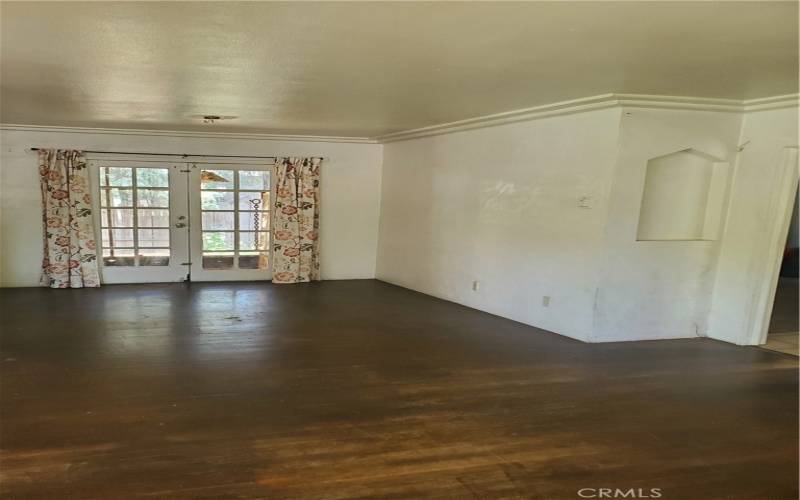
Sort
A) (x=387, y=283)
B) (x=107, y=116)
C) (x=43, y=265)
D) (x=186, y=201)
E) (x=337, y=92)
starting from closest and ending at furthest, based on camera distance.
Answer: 1. (x=337, y=92)
2. (x=107, y=116)
3. (x=43, y=265)
4. (x=186, y=201)
5. (x=387, y=283)

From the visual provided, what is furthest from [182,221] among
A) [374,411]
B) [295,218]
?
[374,411]

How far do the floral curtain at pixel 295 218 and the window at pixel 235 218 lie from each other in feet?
0.88

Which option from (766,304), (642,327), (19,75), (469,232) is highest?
(19,75)

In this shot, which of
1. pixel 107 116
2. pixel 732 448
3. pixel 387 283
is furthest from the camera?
pixel 387 283

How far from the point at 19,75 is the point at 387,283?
4.92m

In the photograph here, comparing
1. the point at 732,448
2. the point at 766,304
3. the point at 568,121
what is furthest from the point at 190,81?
the point at 766,304

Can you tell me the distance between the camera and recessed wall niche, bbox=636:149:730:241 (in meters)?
4.45

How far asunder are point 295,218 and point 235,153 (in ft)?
4.14

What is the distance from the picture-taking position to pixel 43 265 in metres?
6.13

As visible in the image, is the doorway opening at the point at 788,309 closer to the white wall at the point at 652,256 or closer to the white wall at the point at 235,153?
the white wall at the point at 652,256

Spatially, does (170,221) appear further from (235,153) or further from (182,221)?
(235,153)

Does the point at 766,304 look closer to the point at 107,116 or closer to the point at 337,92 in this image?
the point at 337,92

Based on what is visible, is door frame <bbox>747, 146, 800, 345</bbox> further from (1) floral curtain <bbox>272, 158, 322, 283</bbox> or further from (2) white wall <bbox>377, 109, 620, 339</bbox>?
(1) floral curtain <bbox>272, 158, 322, 283</bbox>

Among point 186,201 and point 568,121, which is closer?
point 568,121
